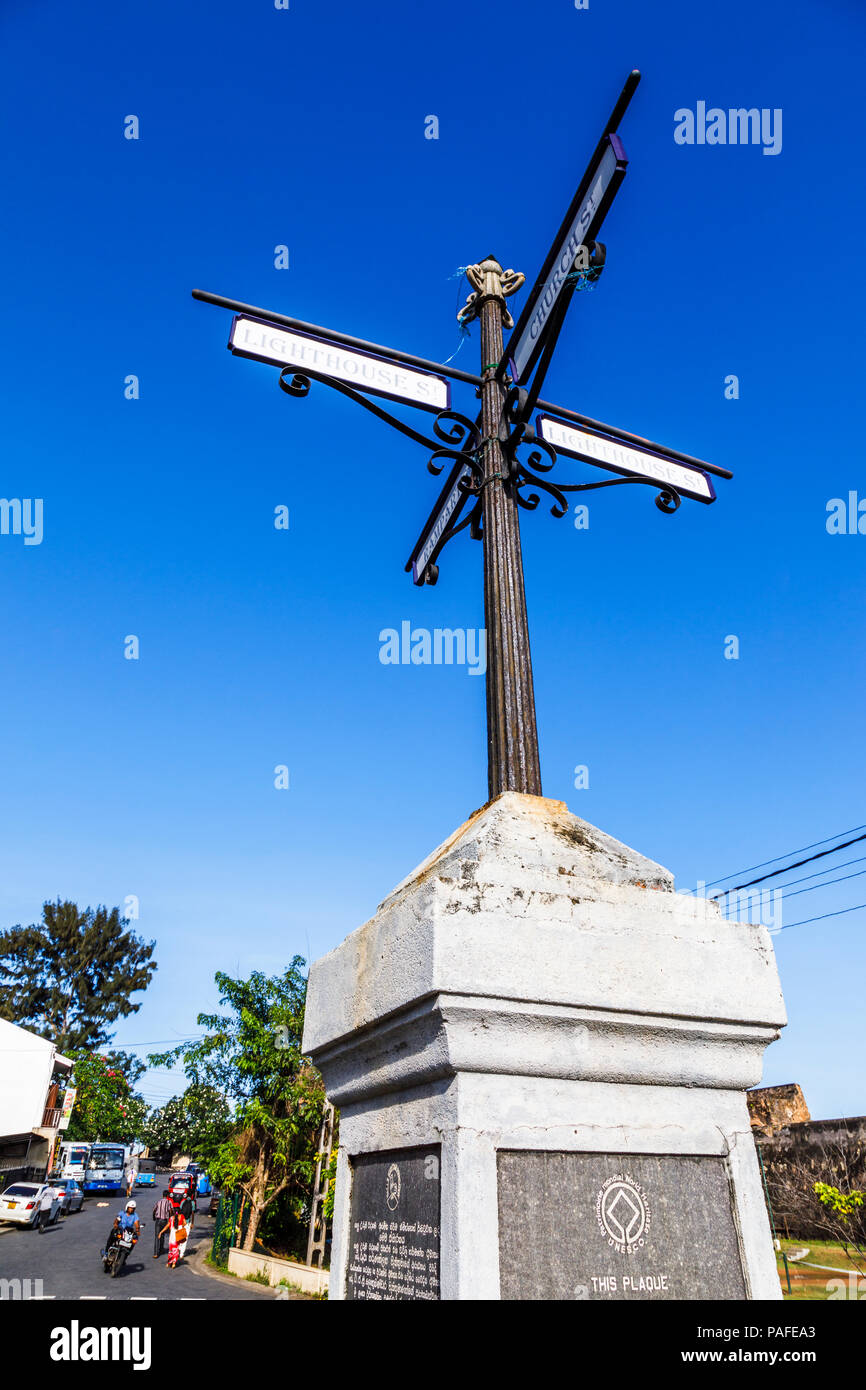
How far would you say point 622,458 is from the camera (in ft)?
12.9

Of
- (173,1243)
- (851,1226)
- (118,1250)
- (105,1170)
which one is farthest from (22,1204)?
(851,1226)

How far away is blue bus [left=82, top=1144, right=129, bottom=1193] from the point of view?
38.4 metres

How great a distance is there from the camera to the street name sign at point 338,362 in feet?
10.9

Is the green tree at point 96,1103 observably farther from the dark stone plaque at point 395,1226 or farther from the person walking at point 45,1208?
the dark stone plaque at point 395,1226

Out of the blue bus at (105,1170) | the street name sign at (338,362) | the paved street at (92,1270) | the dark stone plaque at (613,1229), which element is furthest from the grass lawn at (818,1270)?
the blue bus at (105,1170)

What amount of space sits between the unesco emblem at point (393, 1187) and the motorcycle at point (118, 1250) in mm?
17396

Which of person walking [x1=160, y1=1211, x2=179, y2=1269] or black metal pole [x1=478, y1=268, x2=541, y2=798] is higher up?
black metal pole [x1=478, y1=268, x2=541, y2=798]

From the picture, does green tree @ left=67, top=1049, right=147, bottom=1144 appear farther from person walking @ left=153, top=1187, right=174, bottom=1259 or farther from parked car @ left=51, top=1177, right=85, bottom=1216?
person walking @ left=153, top=1187, right=174, bottom=1259

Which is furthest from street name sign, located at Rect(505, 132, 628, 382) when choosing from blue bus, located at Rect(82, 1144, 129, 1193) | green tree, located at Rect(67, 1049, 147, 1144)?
green tree, located at Rect(67, 1049, 147, 1144)

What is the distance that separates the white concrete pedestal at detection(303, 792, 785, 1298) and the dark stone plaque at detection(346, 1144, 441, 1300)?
50mm

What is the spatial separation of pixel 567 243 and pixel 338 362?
111 cm
